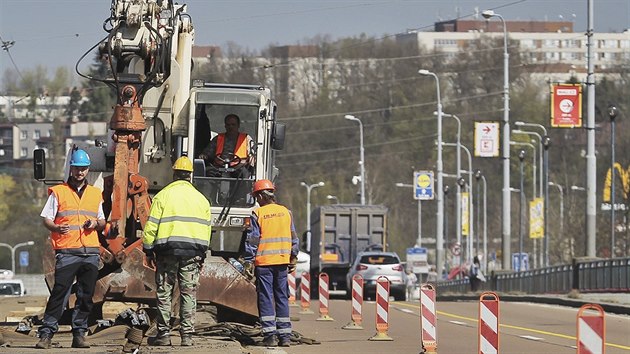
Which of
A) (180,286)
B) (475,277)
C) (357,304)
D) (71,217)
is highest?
(71,217)

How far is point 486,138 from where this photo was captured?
61.3 metres

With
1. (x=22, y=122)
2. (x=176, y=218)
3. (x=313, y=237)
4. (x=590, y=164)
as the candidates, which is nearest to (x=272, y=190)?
(x=176, y=218)

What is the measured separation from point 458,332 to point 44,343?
9.80m

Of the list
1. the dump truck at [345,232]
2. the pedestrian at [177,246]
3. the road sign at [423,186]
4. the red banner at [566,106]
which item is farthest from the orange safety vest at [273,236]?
the road sign at [423,186]

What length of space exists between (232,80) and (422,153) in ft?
109

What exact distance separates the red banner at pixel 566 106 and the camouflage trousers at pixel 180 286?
32.7 meters

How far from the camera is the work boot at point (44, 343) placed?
16.7m

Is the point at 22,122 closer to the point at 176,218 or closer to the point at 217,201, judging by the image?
the point at 217,201

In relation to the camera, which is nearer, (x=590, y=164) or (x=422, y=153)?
(x=590, y=164)

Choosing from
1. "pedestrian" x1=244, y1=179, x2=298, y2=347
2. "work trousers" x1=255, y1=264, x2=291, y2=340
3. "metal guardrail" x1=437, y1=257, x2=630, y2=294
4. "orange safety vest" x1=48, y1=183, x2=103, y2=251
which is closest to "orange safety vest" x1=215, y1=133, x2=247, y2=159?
"pedestrian" x1=244, y1=179, x2=298, y2=347

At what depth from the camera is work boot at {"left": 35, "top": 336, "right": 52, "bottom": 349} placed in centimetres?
1670

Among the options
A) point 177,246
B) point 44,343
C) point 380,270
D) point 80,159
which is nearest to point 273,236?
point 177,246

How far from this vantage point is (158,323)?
17375 mm

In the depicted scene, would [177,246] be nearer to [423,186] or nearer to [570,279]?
[570,279]
